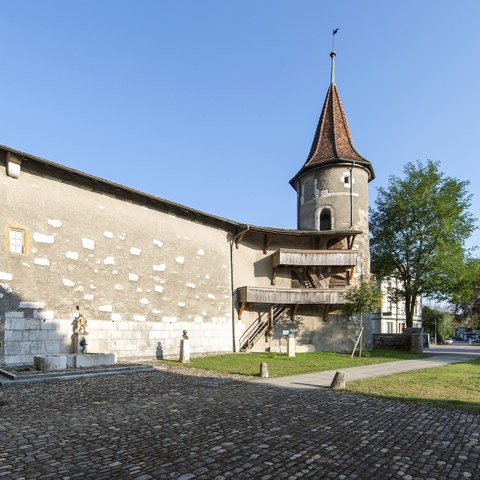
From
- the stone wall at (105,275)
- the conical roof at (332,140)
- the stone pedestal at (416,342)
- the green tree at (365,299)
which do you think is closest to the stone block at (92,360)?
the stone wall at (105,275)

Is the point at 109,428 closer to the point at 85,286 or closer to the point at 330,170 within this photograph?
the point at 85,286

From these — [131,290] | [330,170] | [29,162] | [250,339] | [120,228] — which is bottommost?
[250,339]

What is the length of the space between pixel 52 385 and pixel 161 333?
7.51m

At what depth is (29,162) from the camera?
13.6m

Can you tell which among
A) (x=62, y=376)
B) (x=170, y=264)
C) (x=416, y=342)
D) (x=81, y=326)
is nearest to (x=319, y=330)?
(x=416, y=342)

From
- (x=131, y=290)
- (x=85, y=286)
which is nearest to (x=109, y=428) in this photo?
(x=85, y=286)

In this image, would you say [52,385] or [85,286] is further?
[85,286]

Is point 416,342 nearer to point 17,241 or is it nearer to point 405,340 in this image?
point 405,340

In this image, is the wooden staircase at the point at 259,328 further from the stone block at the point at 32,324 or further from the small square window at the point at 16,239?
the small square window at the point at 16,239

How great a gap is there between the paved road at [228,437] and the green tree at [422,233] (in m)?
21.2

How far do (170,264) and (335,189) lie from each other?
39.6ft

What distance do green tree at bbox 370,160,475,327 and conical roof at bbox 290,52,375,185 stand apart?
4013 millimetres

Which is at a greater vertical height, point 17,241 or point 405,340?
point 17,241

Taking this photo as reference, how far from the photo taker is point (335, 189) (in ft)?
80.2
